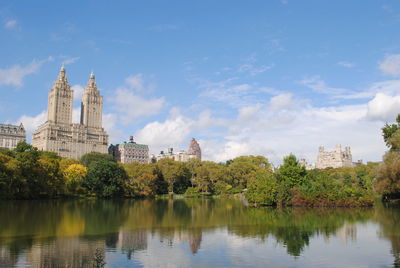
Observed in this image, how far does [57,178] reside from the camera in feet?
187

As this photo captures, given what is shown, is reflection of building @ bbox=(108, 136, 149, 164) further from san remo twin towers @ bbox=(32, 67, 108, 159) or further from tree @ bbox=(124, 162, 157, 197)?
tree @ bbox=(124, 162, 157, 197)

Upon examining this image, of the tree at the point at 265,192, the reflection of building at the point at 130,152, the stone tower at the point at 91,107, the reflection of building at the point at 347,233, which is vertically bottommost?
the reflection of building at the point at 347,233

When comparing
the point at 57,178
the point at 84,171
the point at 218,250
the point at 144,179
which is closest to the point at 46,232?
the point at 218,250

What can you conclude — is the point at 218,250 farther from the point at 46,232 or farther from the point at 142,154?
the point at 142,154

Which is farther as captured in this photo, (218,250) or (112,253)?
(218,250)

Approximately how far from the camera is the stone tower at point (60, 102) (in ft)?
460

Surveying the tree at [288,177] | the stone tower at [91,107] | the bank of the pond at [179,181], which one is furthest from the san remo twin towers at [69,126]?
the tree at [288,177]

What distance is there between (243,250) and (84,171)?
52079 mm

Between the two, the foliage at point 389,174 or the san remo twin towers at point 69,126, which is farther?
the san remo twin towers at point 69,126

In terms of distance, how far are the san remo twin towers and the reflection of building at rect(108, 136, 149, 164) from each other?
2354cm

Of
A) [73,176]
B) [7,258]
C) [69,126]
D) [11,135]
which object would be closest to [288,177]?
[73,176]

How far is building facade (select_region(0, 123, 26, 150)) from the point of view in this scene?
146125mm

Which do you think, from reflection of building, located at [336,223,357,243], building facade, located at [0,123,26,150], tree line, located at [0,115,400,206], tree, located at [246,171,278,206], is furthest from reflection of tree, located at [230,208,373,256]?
building facade, located at [0,123,26,150]

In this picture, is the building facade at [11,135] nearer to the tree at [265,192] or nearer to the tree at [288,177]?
the tree at [265,192]
